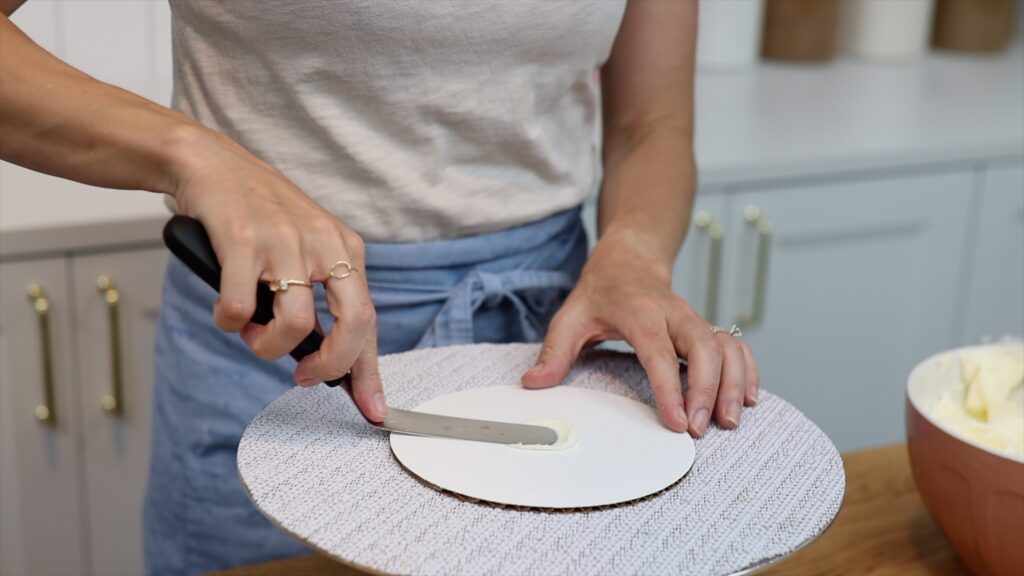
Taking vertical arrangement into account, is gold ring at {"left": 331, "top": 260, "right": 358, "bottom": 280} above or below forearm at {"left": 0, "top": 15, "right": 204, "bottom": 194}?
below

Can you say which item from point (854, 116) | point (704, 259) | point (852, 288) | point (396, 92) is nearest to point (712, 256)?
point (704, 259)

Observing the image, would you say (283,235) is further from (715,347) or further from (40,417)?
(40,417)

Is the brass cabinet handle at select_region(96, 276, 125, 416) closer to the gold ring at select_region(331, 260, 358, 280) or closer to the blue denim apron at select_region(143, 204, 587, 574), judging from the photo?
the blue denim apron at select_region(143, 204, 587, 574)

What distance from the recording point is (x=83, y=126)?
50cm

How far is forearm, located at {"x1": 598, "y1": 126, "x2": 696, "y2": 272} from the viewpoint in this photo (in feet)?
2.38

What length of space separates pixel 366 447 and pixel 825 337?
1.02 metres

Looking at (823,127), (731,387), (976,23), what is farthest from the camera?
(976,23)

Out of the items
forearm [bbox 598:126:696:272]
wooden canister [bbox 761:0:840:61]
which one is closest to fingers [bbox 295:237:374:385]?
forearm [bbox 598:126:696:272]

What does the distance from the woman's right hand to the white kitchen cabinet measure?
54cm

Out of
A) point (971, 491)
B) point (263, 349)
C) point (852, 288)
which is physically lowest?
point (852, 288)

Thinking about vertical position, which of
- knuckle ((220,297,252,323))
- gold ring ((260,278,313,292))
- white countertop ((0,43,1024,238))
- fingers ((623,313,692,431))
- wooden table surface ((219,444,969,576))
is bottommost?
wooden table surface ((219,444,969,576))

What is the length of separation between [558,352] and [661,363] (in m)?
0.06

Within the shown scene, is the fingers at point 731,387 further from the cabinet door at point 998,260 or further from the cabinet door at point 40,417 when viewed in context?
the cabinet door at point 998,260

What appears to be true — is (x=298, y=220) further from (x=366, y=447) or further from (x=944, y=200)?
(x=944, y=200)
